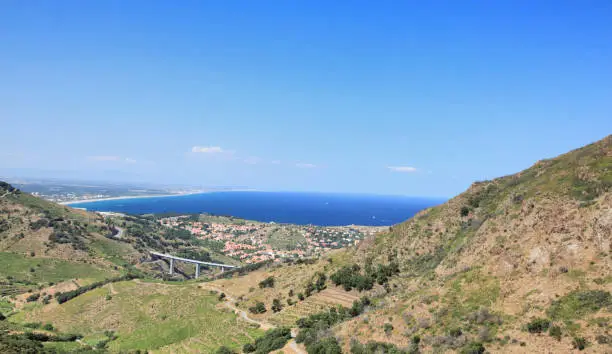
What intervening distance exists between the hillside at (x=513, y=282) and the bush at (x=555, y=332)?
66 mm

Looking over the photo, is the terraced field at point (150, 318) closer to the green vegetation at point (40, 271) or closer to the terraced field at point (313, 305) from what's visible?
the terraced field at point (313, 305)

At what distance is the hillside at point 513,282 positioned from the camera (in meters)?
27.2

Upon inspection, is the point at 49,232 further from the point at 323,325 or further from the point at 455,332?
the point at 455,332

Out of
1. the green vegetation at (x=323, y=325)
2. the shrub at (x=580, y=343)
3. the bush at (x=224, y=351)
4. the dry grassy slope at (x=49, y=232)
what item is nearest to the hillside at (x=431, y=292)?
the shrub at (x=580, y=343)

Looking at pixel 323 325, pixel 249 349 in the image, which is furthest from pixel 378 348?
pixel 249 349

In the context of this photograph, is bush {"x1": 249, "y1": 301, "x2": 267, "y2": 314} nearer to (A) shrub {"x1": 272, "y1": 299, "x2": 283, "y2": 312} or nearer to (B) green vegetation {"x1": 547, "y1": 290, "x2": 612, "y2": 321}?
(A) shrub {"x1": 272, "y1": 299, "x2": 283, "y2": 312}

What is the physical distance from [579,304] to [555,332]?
11.2 feet

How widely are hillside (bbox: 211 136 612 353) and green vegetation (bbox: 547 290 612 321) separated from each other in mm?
65

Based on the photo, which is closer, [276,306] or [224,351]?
[224,351]

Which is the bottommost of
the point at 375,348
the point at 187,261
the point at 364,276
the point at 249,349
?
the point at 187,261

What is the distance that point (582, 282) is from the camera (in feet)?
95.8

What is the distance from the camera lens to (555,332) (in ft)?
84.8

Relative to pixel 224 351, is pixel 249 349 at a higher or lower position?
higher

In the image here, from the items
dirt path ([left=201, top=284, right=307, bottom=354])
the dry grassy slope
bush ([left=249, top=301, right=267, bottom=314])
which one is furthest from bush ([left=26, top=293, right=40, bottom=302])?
bush ([left=249, top=301, right=267, bottom=314])
